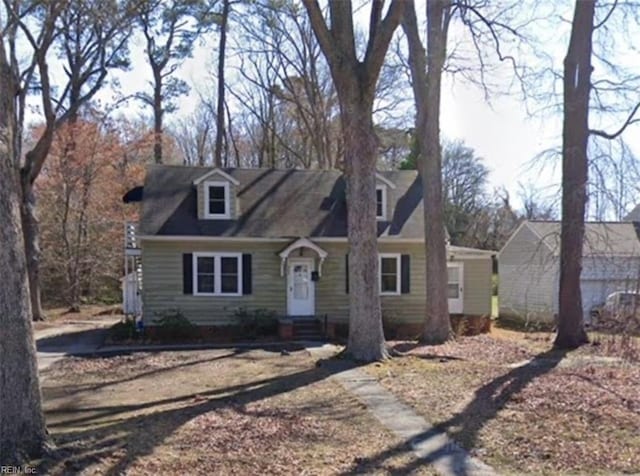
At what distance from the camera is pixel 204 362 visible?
1288cm

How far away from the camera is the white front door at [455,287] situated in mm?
20391

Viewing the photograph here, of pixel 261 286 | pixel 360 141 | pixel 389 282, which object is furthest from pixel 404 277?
pixel 360 141

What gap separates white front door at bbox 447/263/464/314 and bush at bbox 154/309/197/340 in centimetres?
891

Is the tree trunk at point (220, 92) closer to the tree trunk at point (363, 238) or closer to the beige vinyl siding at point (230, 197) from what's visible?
the beige vinyl siding at point (230, 197)

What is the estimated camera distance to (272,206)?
19.2 metres

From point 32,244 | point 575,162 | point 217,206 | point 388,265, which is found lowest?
point 388,265

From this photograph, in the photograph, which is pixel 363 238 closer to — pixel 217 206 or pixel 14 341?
pixel 14 341

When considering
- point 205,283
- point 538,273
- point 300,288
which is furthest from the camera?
point 538,273

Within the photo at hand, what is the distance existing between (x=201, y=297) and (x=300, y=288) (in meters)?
3.06

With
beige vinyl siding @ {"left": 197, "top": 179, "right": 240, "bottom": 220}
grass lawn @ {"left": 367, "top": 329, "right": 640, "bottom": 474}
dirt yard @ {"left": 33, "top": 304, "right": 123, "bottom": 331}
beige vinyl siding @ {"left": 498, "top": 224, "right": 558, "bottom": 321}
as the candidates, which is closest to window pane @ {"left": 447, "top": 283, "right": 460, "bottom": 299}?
beige vinyl siding @ {"left": 498, "top": 224, "right": 558, "bottom": 321}

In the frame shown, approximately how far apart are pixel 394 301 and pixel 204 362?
756 cm

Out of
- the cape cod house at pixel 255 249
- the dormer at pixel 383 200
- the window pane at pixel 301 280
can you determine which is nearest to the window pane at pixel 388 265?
the cape cod house at pixel 255 249

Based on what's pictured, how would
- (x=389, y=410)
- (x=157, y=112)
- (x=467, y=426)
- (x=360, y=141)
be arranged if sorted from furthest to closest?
(x=157, y=112) < (x=360, y=141) < (x=389, y=410) < (x=467, y=426)

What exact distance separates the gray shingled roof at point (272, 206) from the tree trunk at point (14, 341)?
38.8ft
